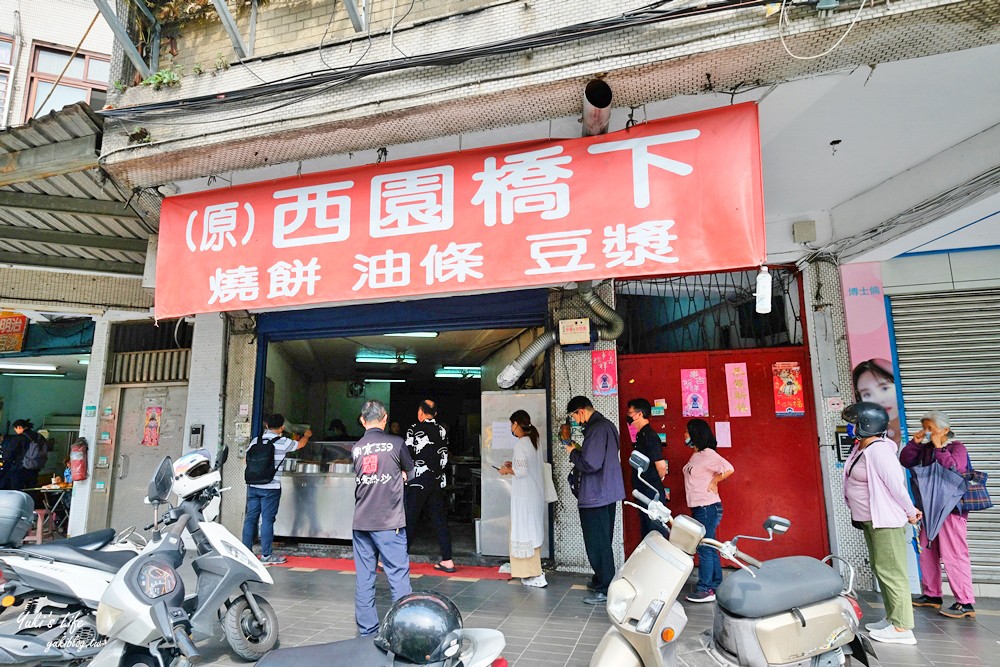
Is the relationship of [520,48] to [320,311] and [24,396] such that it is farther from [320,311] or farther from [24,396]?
[24,396]

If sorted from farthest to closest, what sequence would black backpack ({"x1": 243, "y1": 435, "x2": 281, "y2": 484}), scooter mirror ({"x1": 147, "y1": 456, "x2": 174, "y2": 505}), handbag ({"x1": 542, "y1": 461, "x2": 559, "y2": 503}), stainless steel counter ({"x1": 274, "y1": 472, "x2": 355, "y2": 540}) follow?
stainless steel counter ({"x1": 274, "y1": 472, "x2": 355, "y2": 540}) → black backpack ({"x1": 243, "y1": 435, "x2": 281, "y2": 484}) → handbag ({"x1": 542, "y1": 461, "x2": 559, "y2": 503}) → scooter mirror ({"x1": 147, "y1": 456, "x2": 174, "y2": 505})

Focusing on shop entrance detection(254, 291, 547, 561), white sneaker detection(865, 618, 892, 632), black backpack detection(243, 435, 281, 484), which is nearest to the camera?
white sneaker detection(865, 618, 892, 632)

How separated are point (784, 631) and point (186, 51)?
7.12m

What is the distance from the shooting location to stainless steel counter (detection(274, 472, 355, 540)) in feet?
25.5

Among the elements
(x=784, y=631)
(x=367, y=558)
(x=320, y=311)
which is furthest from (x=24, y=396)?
(x=784, y=631)

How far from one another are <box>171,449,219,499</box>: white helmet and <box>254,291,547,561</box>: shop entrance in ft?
12.1

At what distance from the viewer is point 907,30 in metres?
3.46

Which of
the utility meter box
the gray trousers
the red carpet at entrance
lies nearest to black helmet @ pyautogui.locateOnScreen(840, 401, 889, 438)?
the utility meter box

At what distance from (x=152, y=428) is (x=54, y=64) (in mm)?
8526

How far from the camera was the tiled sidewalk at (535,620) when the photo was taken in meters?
4.20

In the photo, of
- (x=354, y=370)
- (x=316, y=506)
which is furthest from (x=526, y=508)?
(x=354, y=370)

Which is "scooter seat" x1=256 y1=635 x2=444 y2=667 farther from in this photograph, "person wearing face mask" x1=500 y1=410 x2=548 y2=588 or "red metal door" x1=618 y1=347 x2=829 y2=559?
"red metal door" x1=618 y1=347 x2=829 y2=559

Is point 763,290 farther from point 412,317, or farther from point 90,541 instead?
point 90,541

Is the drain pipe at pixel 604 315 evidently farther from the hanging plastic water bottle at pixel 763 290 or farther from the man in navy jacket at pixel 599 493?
the hanging plastic water bottle at pixel 763 290
